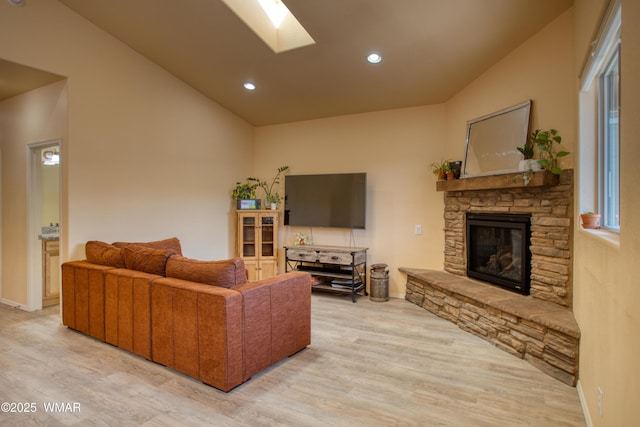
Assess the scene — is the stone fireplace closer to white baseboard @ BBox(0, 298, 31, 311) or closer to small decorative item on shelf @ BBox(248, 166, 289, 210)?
small decorative item on shelf @ BBox(248, 166, 289, 210)

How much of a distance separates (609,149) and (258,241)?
455cm

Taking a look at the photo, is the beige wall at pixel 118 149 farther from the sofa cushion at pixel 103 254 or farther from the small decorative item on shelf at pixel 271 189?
the small decorative item on shelf at pixel 271 189

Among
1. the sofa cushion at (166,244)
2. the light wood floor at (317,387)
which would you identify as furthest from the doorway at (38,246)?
the sofa cushion at (166,244)

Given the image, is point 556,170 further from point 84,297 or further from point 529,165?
point 84,297

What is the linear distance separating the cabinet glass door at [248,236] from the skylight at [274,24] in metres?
2.71

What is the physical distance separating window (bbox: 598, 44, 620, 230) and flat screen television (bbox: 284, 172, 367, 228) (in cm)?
294

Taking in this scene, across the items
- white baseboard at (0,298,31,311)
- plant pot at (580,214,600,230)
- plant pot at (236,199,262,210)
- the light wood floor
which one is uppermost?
plant pot at (236,199,262,210)

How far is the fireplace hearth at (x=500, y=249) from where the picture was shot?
332 centimetres

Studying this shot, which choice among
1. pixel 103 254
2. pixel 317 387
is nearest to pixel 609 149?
pixel 317 387

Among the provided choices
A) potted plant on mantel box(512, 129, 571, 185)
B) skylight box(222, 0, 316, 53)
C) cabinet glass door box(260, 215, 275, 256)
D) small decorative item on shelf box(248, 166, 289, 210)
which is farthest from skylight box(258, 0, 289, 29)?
potted plant on mantel box(512, 129, 571, 185)

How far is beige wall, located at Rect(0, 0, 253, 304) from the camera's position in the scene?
362cm

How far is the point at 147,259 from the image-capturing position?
3.01 meters

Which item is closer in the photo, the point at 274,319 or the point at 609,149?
the point at 609,149

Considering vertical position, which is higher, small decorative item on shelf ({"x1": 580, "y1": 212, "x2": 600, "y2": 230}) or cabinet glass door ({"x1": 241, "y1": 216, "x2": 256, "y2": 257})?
small decorative item on shelf ({"x1": 580, "y1": 212, "x2": 600, "y2": 230})
